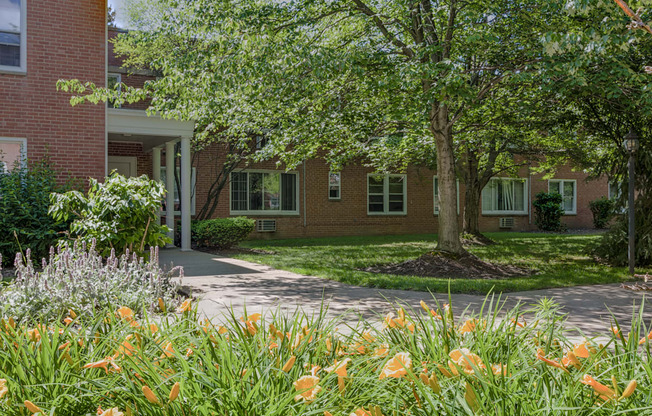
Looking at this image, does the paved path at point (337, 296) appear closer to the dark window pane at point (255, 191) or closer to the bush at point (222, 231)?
the bush at point (222, 231)

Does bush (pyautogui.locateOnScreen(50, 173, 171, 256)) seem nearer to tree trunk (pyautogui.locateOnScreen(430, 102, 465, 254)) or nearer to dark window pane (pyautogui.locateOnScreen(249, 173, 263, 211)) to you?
tree trunk (pyautogui.locateOnScreen(430, 102, 465, 254))

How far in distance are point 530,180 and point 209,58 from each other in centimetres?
2239

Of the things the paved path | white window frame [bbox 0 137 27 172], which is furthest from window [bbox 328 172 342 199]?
white window frame [bbox 0 137 27 172]

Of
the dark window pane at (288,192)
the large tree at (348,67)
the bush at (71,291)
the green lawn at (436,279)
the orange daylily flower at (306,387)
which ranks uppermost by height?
the large tree at (348,67)

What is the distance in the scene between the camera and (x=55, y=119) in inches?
463

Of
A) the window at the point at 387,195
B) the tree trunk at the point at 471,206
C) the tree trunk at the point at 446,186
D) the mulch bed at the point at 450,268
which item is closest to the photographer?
the mulch bed at the point at 450,268

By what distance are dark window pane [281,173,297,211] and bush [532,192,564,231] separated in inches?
499

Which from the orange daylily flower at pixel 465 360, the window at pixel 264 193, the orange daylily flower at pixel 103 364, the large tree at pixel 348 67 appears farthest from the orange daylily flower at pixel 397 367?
the window at pixel 264 193

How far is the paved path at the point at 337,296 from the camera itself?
6.24 meters

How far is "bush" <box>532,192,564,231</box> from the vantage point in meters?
27.6

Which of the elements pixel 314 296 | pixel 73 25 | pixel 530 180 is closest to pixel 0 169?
pixel 73 25

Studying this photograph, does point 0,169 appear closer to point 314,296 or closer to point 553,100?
point 314,296

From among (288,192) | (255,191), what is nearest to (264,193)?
(255,191)

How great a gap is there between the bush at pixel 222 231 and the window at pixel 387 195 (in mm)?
9164
